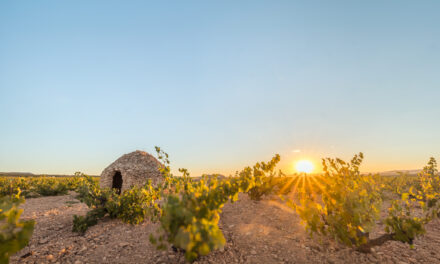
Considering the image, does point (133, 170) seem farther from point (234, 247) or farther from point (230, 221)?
point (234, 247)

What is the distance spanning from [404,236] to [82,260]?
7093mm

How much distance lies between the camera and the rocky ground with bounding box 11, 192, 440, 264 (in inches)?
186

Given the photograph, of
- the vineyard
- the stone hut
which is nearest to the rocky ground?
the vineyard

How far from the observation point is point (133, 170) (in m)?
15.2

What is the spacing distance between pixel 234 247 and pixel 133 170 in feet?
39.9

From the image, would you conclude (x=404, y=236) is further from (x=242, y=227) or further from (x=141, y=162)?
(x=141, y=162)

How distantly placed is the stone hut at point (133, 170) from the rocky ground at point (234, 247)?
25.3ft

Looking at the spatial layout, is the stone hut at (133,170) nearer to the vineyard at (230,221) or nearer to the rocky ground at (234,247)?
the vineyard at (230,221)

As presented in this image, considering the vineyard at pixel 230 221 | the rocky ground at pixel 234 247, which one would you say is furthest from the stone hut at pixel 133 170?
the rocky ground at pixel 234 247

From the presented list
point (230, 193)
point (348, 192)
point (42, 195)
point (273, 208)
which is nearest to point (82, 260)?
point (230, 193)

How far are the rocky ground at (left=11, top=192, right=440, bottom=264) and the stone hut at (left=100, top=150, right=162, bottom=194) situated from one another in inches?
304

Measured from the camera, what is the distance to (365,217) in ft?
14.0

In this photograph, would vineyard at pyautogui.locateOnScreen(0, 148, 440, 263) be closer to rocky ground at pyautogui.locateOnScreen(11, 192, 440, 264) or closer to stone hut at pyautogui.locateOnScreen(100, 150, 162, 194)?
rocky ground at pyautogui.locateOnScreen(11, 192, 440, 264)

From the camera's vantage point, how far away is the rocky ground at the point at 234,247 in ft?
15.5
